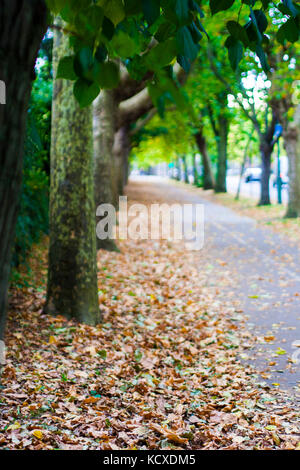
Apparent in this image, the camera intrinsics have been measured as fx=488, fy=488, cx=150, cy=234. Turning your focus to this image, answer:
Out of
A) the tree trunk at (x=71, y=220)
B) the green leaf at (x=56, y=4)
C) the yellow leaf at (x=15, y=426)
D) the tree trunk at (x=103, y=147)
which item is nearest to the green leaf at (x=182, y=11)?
the green leaf at (x=56, y=4)

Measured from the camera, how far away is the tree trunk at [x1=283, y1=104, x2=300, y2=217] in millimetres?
17344

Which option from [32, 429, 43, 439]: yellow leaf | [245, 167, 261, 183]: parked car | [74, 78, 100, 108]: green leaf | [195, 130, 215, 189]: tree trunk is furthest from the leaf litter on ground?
[245, 167, 261, 183]: parked car

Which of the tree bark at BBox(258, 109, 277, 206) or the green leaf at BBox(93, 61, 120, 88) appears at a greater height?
the tree bark at BBox(258, 109, 277, 206)

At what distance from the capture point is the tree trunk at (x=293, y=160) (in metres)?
17.3

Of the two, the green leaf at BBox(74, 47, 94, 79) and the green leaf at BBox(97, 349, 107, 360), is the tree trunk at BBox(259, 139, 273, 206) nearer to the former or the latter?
the green leaf at BBox(97, 349, 107, 360)

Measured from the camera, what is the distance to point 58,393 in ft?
14.9

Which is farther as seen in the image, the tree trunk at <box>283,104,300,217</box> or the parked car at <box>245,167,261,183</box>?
the parked car at <box>245,167,261,183</box>

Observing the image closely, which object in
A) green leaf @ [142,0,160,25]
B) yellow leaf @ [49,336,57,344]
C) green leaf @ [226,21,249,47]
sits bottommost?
yellow leaf @ [49,336,57,344]

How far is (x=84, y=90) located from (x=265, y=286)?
306 inches

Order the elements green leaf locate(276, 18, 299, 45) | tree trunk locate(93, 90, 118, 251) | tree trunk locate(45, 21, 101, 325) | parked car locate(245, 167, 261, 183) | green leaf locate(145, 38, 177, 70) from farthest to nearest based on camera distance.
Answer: parked car locate(245, 167, 261, 183)
tree trunk locate(93, 90, 118, 251)
tree trunk locate(45, 21, 101, 325)
green leaf locate(276, 18, 299, 45)
green leaf locate(145, 38, 177, 70)

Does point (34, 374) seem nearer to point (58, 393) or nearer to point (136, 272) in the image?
point (58, 393)

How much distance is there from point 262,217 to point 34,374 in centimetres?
1604

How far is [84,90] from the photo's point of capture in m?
1.96

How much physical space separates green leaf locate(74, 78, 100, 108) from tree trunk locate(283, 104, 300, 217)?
16.4m
